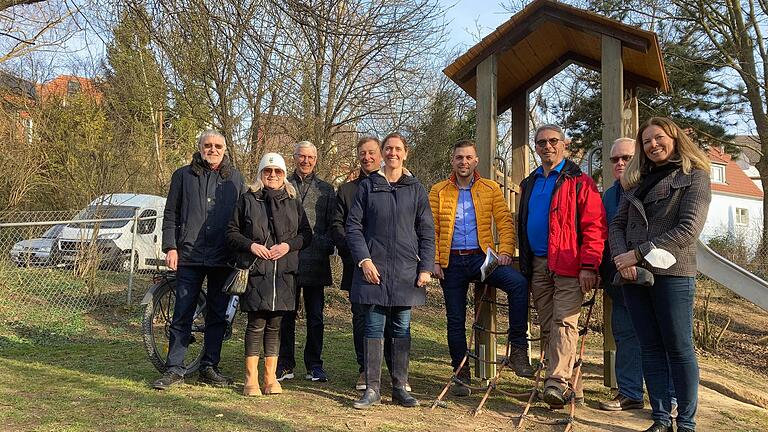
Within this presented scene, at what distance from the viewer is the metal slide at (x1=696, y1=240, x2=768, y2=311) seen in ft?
21.5

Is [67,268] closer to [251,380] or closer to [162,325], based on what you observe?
[162,325]

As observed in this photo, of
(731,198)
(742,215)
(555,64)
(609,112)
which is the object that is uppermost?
(731,198)

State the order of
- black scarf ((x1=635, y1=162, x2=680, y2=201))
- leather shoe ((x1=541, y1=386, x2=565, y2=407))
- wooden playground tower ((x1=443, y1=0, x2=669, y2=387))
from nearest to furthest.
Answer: black scarf ((x1=635, y1=162, x2=680, y2=201)) < leather shoe ((x1=541, y1=386, x2=565, y2=407)) < wooden playground tower ((x1=443, y1=0, x2=669, y2=387))

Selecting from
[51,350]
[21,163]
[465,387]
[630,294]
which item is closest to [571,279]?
[630,294]

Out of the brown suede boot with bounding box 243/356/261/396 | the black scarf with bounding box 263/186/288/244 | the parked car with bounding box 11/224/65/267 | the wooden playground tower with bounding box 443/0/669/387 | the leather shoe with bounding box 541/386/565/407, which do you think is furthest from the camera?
the parked car with bounding box 11/224/65/267

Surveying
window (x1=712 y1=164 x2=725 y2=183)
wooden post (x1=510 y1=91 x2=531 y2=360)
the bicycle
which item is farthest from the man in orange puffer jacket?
window (x1=712 y1=164 x2=725 y2=183)

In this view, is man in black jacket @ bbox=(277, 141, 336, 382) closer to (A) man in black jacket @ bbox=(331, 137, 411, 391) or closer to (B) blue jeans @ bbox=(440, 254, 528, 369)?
(A) man in black jacket @ bbox=(331, 137, 411, 391)

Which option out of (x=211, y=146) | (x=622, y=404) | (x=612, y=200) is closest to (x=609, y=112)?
(x=612, y=200)

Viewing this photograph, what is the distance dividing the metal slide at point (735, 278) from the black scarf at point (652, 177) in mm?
3075

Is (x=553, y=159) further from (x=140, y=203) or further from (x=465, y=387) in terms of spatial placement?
(x=140, y=203)

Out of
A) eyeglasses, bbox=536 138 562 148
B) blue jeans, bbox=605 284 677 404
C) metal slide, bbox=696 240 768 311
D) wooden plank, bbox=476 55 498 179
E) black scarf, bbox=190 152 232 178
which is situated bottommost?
blue jeans, bbox=605 284 677 404

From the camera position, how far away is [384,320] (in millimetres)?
4484

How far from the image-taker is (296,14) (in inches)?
208

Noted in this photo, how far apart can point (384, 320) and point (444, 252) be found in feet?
2.48
